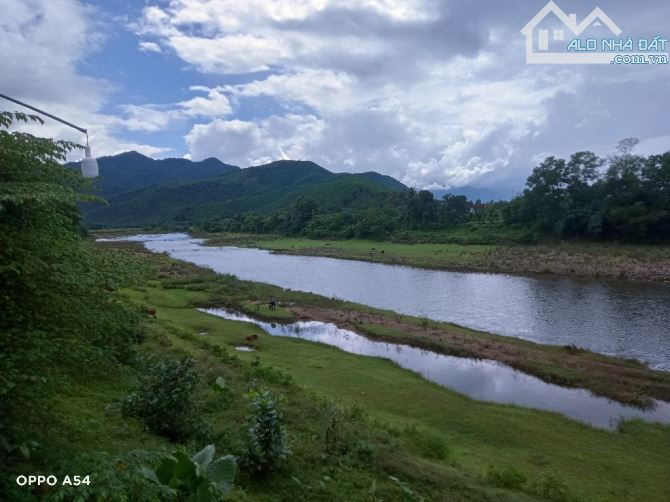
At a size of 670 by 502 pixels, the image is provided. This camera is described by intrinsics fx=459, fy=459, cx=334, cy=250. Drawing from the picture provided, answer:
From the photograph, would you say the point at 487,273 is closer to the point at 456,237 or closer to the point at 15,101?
the point at 456,237

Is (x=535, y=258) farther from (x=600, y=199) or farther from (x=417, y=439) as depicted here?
(x=417, y=439)

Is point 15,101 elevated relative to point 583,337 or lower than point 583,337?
elevated

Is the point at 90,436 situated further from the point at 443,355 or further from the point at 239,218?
the point at 239,218

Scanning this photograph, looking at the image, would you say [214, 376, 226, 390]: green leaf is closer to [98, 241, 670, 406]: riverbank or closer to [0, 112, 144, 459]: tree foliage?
[0, 112, 144, 459]: tree foliage

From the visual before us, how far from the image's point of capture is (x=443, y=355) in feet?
101

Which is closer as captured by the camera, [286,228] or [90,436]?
[90,436]

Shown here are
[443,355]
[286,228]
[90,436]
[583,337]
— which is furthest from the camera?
[286,228]

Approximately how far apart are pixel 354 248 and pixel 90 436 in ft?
317

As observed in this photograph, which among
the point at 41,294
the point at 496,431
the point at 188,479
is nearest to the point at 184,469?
the point at 188,479

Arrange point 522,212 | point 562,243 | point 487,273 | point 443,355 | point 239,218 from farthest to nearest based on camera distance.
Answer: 1. point 239,218
2. point 522,212
3. point 562,243
4. point 487,273
5. point 443,355

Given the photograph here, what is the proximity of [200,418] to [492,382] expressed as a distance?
720 inches

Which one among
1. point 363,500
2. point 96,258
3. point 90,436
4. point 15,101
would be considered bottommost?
point 363,500

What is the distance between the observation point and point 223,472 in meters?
8.05

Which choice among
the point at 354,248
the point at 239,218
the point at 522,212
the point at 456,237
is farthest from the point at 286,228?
the point at 522,212
